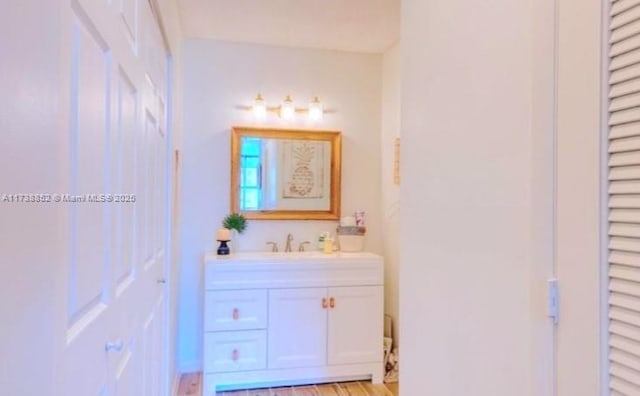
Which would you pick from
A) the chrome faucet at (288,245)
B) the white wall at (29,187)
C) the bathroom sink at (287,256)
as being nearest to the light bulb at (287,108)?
the chrome faucet at (288,245)

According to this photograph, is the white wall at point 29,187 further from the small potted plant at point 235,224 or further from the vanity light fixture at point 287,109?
the vanity light fixture at point 287,109

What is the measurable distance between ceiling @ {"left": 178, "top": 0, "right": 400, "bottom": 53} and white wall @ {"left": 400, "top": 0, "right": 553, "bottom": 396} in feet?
4.18

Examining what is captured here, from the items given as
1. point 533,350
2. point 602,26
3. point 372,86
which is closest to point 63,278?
point 533,350

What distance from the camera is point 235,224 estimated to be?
3.49 meters

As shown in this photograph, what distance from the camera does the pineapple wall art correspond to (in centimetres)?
371

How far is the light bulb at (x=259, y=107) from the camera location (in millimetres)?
3596

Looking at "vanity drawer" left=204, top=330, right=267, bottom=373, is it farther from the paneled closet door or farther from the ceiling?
the ceiling

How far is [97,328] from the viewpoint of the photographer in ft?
3.21

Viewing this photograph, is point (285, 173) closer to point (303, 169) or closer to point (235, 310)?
point (303, 169)

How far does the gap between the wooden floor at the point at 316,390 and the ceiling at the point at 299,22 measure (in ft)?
8.62

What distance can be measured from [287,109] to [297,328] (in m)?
1.73

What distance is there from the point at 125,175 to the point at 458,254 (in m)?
1.04

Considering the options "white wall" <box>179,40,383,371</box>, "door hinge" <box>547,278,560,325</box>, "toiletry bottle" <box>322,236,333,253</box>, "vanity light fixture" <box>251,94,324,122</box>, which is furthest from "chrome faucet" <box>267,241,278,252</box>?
"door hinge" <box>547,278,560,325</box>

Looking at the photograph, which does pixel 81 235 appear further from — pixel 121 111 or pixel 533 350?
pixel 533 350
